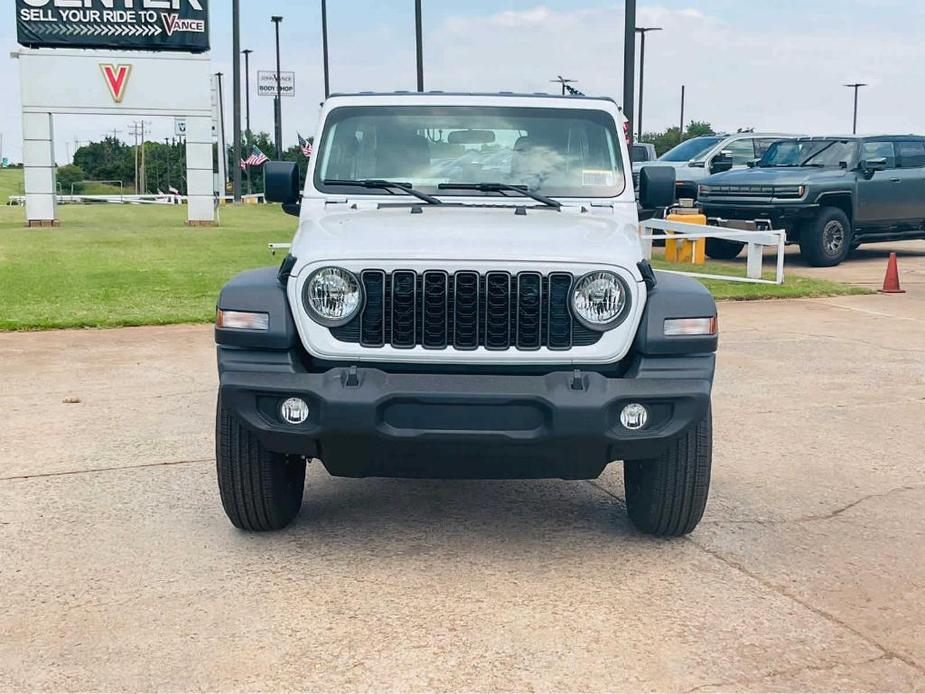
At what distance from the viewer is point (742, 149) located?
21.4 metres

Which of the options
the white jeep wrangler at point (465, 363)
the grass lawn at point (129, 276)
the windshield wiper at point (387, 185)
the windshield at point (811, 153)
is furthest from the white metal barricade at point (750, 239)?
the white jeep wrangler at point (465, 363)

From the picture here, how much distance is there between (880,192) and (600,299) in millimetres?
14629

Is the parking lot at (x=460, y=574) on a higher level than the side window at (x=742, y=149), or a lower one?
lower

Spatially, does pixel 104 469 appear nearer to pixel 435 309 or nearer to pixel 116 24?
pixel 435 309

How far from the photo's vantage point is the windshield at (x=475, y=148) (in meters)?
5.64

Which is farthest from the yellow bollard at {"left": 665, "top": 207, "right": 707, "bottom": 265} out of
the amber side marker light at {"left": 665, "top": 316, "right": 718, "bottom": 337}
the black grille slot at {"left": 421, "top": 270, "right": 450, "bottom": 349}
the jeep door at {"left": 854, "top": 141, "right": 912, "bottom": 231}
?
the black grille slot at {"left": 421, "top": 270, "right": 450, "bottom": 349}

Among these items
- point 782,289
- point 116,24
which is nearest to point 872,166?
point 782,289

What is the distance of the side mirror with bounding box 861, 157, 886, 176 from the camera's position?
55.7 feet

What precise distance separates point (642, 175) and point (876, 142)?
13.5 meters

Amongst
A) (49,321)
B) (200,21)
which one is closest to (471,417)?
(49,321)

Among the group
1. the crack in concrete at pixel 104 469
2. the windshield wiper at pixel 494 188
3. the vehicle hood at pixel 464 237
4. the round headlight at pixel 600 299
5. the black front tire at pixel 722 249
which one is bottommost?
the crack in concrete at pixel 104 469

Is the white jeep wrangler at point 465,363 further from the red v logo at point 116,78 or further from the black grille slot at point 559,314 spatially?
the red v logo at point 116,78

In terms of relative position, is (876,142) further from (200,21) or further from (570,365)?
(200,21)

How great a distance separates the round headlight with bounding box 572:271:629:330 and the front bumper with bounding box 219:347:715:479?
7.5 inches
